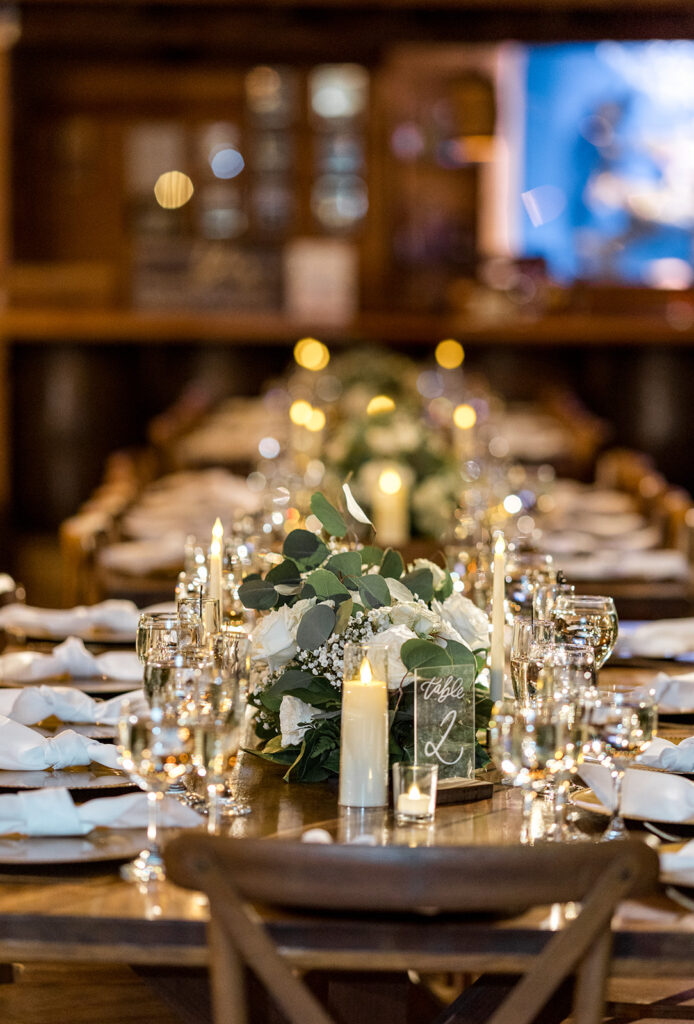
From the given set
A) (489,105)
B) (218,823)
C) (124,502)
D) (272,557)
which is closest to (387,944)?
(218,823)

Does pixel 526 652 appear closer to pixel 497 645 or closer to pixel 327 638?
pixel 497 645

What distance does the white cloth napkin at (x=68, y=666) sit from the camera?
242cm

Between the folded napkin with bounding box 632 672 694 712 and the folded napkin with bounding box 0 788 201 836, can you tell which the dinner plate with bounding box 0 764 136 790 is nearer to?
the folded napkin with bounding box 0 788 201 836

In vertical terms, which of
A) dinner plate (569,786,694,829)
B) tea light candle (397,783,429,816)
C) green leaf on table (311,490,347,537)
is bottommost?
dinner plate (569,786,694,829)

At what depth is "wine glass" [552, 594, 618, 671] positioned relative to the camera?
81.9 inches

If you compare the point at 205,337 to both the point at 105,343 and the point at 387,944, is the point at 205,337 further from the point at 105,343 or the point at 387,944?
the point at 387,944

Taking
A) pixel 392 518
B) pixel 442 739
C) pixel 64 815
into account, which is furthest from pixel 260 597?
pixel 392 518

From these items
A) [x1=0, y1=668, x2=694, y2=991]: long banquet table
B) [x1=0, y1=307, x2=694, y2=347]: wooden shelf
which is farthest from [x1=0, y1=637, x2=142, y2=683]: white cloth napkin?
[x1=0, y1=307, x2=694, y2=347]: wooden shelf

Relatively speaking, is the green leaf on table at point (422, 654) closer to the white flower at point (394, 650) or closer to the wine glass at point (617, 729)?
the white flower at point (394, 650)

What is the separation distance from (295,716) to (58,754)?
30 centimetres

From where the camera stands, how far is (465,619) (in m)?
1.88

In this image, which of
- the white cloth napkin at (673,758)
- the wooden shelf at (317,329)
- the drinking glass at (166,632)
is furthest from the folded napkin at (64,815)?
the wooden shelf at (317,329)

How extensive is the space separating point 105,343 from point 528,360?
2922mm

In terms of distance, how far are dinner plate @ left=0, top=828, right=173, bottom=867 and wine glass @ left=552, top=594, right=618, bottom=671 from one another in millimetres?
746
